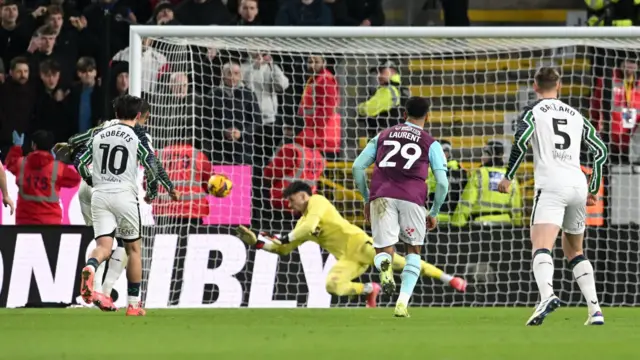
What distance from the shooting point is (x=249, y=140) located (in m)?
17.9

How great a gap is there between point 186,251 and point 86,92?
3.06 metres

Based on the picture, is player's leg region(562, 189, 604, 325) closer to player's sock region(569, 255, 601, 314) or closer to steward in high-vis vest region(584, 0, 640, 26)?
player's sock region(569, 255, 601, 314)

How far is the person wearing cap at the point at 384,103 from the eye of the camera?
17875 millimetres

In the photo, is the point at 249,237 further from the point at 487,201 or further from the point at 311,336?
the point at 311,336

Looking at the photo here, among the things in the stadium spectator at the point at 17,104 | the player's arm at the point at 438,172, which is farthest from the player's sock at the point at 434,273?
the stadium spectator at the point at 17,104

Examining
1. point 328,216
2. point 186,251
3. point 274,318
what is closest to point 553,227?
point 274,318

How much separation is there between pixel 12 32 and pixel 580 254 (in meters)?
10.4

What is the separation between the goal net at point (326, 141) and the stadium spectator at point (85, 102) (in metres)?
1.08

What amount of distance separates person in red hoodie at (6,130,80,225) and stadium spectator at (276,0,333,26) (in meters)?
4.11

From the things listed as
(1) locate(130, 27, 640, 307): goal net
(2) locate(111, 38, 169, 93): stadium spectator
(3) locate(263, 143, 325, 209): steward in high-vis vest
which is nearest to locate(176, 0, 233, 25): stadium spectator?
(1) locate(130, 27, 640, 307): goal net

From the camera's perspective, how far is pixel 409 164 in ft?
42.5

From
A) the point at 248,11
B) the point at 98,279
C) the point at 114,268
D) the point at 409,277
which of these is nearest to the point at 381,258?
the point at 409,277

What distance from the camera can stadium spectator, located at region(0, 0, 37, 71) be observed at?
64.3ft

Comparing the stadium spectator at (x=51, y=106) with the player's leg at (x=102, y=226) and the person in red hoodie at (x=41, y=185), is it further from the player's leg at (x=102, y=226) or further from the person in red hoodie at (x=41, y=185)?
the player's leg at (x=102, y=226)
